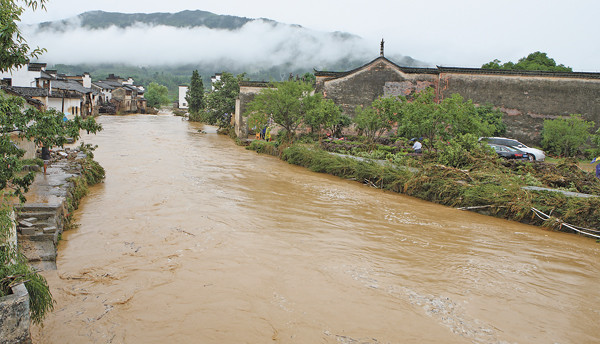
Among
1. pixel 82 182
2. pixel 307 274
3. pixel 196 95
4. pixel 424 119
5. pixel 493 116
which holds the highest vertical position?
pixel 196 95

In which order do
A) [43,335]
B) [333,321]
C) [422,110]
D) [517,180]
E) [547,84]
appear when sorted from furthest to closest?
[547,84], [422,110], [517,180], [333,321], [43,335]

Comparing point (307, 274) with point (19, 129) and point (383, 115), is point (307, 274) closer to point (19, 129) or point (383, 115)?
point (19, 129)

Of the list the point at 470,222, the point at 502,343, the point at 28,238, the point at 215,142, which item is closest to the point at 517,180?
the point at 470,222

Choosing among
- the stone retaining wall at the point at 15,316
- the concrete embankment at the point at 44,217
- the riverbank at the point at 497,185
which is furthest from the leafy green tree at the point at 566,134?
the stone retaining wall at the point at 15,316

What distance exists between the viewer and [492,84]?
2648 centimetres

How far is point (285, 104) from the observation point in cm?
2520

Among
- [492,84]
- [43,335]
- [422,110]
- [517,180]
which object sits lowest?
[43,335]

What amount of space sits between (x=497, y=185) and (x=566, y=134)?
1154 centimetres

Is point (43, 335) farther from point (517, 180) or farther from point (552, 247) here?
point (517, 180)

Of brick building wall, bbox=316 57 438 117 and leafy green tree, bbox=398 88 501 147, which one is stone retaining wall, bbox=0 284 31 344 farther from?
brick building wall, bbox=316 57 438 117

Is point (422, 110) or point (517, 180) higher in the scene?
point (422, 110)

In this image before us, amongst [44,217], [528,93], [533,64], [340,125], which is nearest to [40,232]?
[44,217]

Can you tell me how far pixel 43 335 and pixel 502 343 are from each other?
20.0 feet

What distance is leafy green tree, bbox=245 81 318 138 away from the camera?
2525cm
